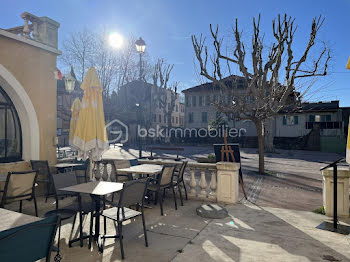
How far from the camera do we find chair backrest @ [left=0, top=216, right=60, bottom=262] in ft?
5.74

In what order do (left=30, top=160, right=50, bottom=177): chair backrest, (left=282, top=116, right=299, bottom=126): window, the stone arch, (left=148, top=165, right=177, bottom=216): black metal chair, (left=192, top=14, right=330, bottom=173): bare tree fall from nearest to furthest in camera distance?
(left=148, top=165, right=177, bottom=216): black metal chair, the stone arch, (left=30, top=160, right=50, bottom=177): chair backrest, (left=192, top=14, right=330, bottom=173): bare tree, (left=282, top=116, right=299, bottom=126): window

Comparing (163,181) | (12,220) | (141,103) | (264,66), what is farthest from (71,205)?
(141,103)

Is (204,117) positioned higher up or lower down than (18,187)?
higher up

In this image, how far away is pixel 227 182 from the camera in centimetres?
573

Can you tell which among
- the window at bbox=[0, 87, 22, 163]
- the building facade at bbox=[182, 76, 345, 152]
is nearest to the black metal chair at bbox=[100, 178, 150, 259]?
the window at bbox=[0, 87, 22, 163]

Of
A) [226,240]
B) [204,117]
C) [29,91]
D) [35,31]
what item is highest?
[35,31]

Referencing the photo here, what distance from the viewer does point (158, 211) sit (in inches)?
206

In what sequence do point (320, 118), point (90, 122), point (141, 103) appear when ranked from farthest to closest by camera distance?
point (320, 118) → point (141, 103) → point (90, 122)

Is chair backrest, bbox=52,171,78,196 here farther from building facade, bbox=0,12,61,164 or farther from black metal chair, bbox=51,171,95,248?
building facade, bbox=0,12,61,164

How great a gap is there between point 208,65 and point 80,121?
822 cm

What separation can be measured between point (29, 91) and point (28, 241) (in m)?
5.59

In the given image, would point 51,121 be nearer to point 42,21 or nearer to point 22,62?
point 22,62

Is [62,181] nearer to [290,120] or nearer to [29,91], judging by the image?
[29,91]

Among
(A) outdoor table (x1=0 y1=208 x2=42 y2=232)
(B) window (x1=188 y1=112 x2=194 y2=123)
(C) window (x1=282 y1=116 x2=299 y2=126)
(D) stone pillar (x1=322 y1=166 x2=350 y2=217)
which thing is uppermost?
(B) window (x1=188 y1=112 x2=194 y2=123)
